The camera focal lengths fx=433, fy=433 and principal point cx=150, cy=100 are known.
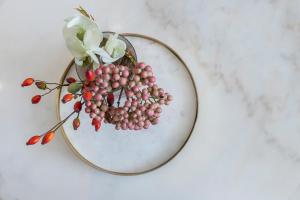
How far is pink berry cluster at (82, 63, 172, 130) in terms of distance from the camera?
648 mm

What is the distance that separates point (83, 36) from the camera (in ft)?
2.21

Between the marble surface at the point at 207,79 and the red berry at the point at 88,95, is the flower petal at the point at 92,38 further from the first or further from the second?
the marble surface at the point at 207,79

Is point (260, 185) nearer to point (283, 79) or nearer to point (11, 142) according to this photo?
point (283, 79)

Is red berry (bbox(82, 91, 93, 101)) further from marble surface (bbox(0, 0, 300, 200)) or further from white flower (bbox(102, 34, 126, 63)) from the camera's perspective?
marble surface (bbox(0, 0, 300, 200))

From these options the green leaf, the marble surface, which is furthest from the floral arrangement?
the marble surface

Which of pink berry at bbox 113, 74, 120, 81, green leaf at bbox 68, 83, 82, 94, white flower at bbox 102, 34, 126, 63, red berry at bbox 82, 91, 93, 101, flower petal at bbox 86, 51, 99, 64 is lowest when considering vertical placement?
red berry at bbox 82, 91, 93, 101

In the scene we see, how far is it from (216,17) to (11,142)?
49cm

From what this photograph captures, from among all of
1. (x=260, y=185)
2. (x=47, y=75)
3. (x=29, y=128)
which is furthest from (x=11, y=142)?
(x=260, y=185)

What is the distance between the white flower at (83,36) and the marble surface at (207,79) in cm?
21

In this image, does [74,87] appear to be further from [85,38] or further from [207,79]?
[207,79]

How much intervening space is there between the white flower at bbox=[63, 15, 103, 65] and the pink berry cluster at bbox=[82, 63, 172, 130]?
4 centimetres

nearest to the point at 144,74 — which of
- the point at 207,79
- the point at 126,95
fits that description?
the point at 126,95

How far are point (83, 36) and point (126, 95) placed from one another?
4.5 inches

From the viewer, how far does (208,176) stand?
0.88 meters
